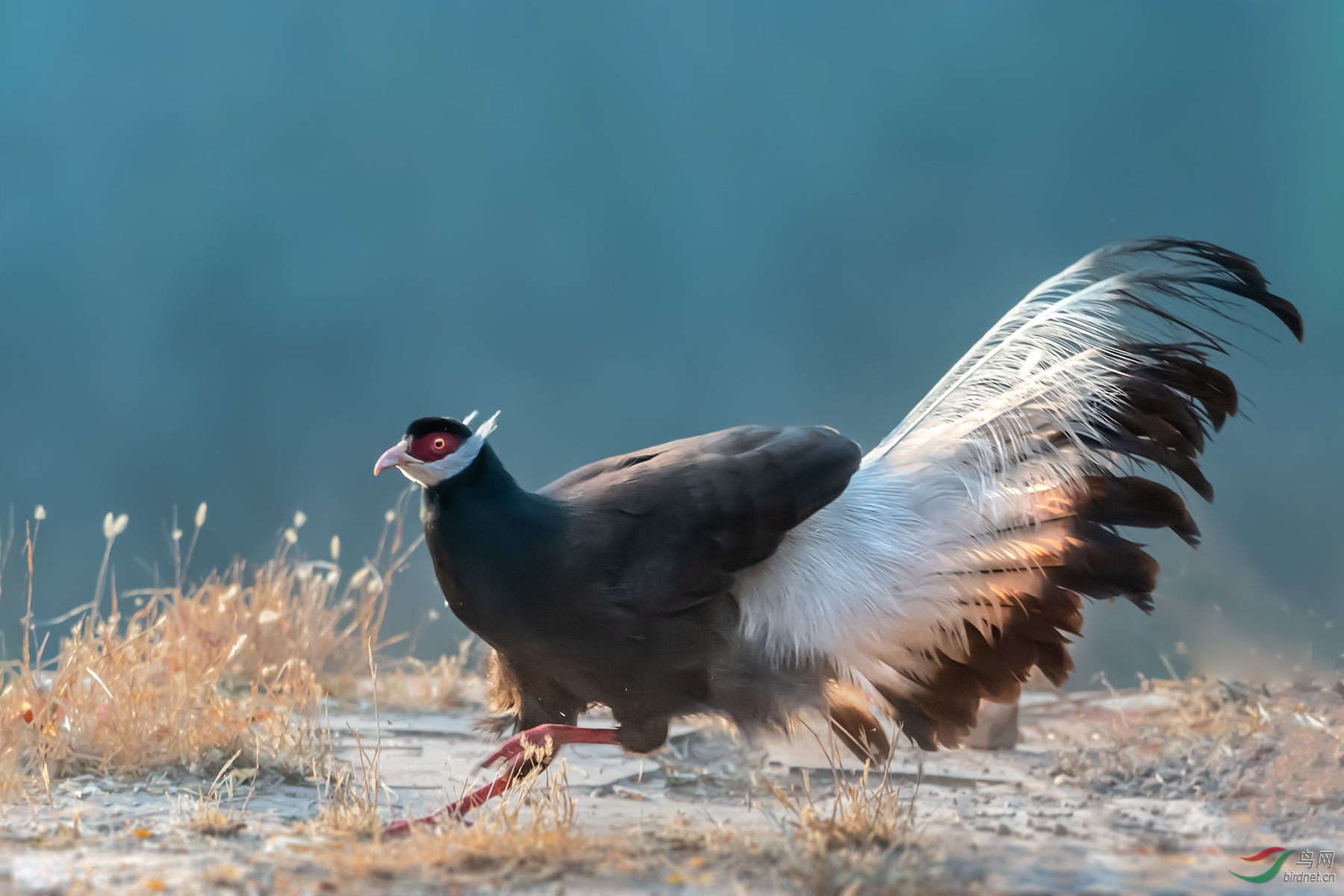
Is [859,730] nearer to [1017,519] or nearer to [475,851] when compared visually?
[1017,519]

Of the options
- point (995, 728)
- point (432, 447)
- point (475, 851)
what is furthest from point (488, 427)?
point (995, 728)

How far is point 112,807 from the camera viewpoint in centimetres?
277

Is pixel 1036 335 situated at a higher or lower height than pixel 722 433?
higher

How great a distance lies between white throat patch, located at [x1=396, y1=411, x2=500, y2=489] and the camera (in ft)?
8.51

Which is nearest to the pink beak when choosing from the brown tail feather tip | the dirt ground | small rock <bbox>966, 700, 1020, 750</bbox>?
the dirt ground

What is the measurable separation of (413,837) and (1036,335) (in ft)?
7.54

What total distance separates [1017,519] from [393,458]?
5.98 ft

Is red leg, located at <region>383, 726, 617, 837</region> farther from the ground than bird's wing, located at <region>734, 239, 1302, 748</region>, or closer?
closer

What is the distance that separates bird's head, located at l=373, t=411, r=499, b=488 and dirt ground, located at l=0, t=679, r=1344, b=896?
76 cm

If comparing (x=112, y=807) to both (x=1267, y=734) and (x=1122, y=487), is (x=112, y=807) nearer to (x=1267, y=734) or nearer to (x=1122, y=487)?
(x=1122, y=487)

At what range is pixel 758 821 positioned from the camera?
2.75 meters

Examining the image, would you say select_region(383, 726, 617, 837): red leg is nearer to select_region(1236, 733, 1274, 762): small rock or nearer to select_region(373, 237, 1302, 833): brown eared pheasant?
select_region(373, 237, 1302, 833): brown eared pheasant

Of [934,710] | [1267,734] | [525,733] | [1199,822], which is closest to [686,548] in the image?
[525,733]

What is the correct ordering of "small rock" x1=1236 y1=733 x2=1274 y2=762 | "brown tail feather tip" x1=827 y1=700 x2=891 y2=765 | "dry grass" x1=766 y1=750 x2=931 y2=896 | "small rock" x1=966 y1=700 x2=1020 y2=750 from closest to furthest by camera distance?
"dry grass" x1=766 y1=750 x2=931 y2=896, "brown tail feather tip" x1=827 y1=700 x2=891 y2=765, "small rock" x1=1236 y1=733 x2=1274 y2=762, "small rock" x1=966 y1=700 x2=1020 y2=750
